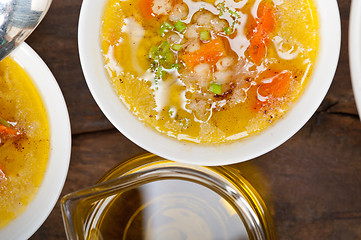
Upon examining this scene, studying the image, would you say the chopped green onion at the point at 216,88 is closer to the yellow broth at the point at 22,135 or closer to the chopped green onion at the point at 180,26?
the chopped green onion at the point at 180,26

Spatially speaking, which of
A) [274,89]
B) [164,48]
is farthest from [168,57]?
[274,89]

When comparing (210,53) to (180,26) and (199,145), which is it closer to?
(180,26)

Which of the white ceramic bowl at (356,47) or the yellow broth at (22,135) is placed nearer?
the white ceramic bowl at (356,47)

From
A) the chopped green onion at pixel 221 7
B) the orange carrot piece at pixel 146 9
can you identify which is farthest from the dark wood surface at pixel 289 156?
the chopped green onion at pixel 221 7

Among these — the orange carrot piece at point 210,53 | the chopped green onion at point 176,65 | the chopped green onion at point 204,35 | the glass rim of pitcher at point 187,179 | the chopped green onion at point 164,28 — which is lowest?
the glass rim of pitcher at point 187,179

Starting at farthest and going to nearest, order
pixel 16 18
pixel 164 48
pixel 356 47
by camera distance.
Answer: pixel 164 48 → pixel 356 47 → pixel 16 18

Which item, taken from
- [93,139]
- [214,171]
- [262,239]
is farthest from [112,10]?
[262,239]
